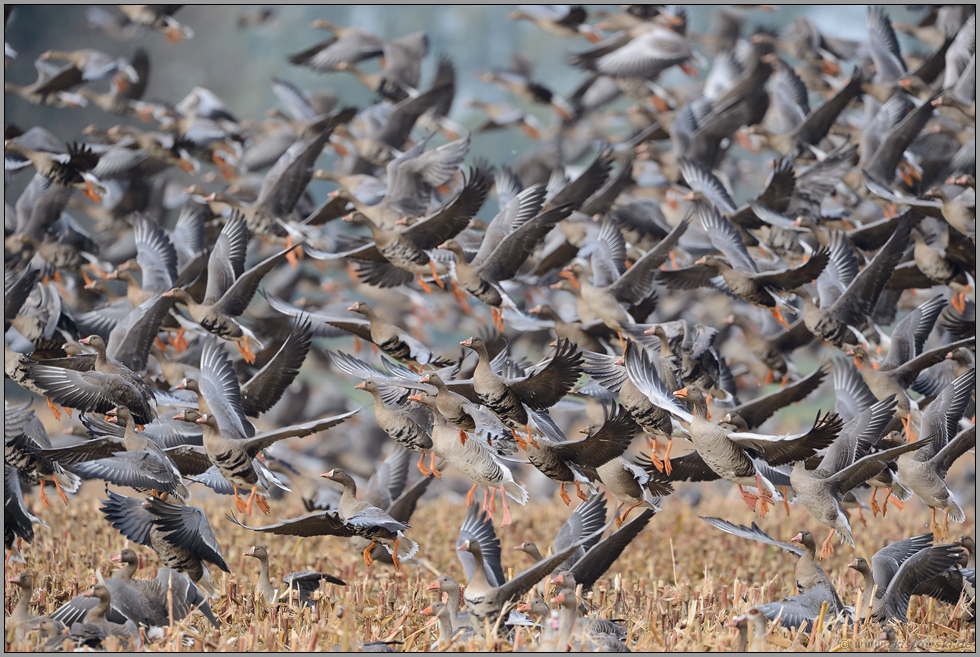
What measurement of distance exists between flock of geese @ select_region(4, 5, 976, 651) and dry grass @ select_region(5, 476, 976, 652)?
0.70 feet

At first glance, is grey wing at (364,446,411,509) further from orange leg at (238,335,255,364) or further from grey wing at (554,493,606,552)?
grey wing at (554,493,606,552)

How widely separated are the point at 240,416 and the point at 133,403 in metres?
0.76

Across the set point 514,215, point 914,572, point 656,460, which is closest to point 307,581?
point 656,460

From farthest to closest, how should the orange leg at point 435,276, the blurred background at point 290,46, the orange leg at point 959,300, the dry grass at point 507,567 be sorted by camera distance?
the blurred background at point 290,46 → the orange leg at point 435,276 → the orange leg at point 959,300 → the dry grass at point 507,567

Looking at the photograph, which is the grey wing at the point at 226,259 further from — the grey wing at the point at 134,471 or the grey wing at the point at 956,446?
the grey wing at the point at 956,446

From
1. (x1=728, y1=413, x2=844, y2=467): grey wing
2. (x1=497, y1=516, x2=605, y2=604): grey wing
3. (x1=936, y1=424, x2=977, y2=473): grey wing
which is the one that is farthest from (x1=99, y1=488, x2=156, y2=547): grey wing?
(x1=936, y1=424, x2=977, y2=473): grey wing

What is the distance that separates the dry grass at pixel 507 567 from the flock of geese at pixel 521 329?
214 mm

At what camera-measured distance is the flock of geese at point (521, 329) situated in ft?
21.3

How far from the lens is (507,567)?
28.0 ft

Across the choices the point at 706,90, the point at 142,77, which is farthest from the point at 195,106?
the point at 706,90

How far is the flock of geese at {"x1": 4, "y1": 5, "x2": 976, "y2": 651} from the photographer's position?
21.3 feet

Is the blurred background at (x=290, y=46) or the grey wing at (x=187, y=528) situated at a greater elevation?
the grey wing at (x=187, y=528)

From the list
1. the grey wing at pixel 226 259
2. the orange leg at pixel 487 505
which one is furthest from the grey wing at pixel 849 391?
the grey wing at pixel 226 259

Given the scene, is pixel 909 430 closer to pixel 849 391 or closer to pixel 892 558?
pixel 849 391
